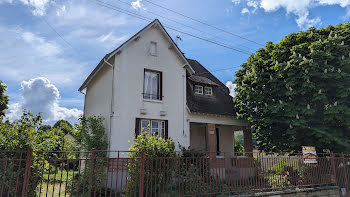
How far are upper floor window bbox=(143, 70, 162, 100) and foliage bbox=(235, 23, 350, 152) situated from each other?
18.3 feet

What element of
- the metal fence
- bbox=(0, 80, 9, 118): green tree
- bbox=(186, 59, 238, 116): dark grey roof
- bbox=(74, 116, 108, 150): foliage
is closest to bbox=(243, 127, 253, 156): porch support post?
bbox=(186, 59, 238, 116): dark grey roof

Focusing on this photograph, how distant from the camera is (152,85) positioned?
13.1 m

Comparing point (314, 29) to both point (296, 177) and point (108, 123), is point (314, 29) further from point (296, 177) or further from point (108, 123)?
point (108, 123)

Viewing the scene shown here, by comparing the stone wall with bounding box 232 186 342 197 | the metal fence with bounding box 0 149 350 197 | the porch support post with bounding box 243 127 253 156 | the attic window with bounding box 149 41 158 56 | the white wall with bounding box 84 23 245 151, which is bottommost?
the stone wall with bounding box 232 186 342 197

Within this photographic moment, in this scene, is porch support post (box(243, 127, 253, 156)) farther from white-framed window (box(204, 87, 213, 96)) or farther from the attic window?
the attic window

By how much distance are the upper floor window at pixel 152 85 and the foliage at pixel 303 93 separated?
559 centimetres

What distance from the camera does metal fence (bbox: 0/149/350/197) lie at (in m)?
6.39

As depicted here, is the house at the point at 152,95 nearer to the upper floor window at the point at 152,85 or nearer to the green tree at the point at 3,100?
the upper floor window at the point at 152,85

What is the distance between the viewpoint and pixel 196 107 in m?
14.1

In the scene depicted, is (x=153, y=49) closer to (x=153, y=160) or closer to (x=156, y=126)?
(x=156, y=126)

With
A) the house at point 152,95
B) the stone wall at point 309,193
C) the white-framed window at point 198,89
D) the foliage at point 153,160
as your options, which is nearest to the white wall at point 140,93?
the house at point 152,95

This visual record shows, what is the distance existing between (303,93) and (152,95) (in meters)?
7.88

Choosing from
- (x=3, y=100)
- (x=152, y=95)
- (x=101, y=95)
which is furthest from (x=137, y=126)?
(x=3, y=100)

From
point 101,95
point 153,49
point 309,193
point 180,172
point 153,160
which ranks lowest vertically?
point 309,193
